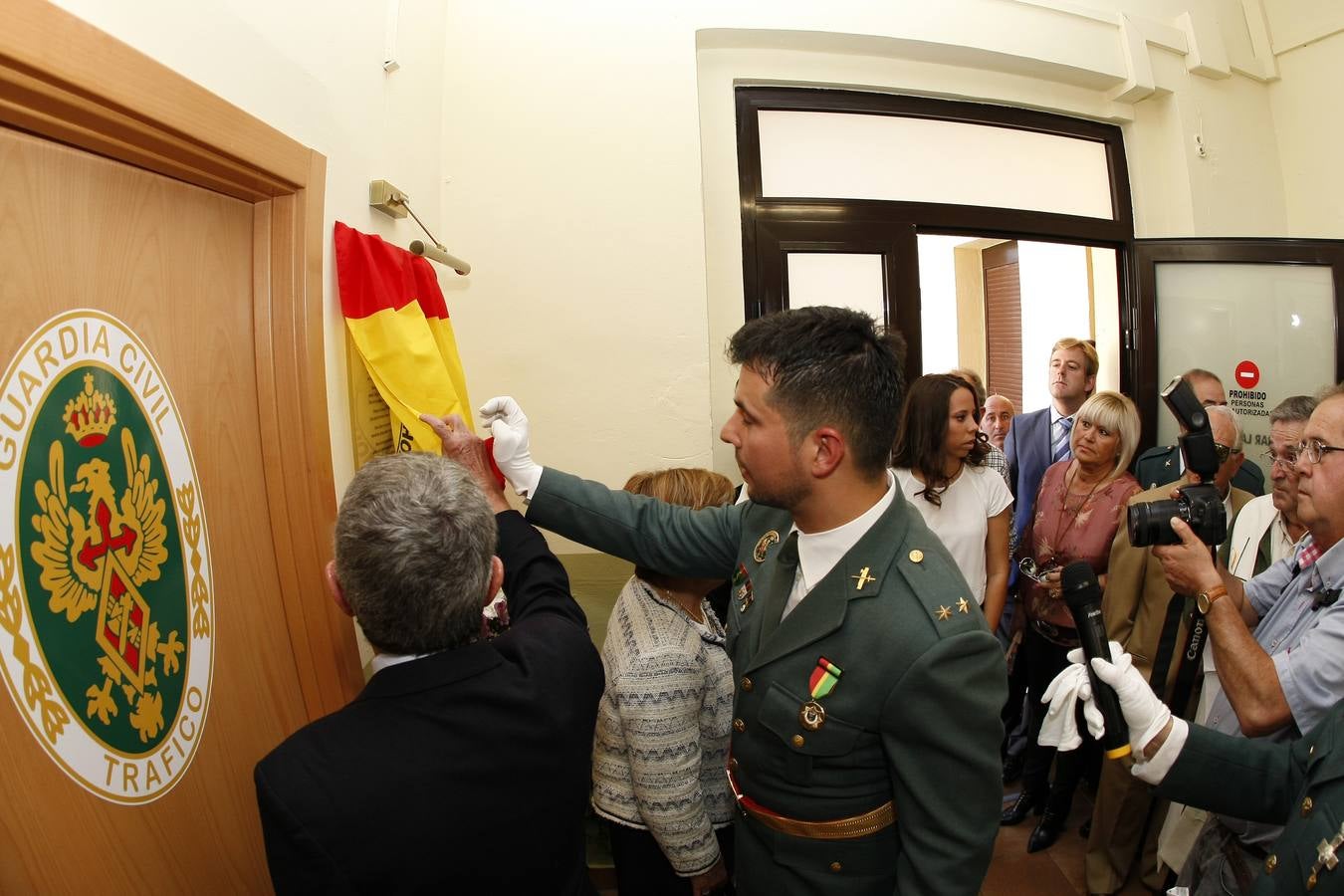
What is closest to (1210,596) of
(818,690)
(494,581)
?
(818,690)

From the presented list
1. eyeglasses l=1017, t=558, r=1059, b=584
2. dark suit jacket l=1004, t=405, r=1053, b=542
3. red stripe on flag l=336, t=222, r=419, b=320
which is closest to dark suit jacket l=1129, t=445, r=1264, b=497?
dark suit jacket l=1004, t=405, r=1053, b=542

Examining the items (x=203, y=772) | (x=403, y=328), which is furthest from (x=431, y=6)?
(x=203, y=772)

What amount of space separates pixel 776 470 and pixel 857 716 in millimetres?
366

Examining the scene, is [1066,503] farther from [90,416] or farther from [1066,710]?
[90,416]

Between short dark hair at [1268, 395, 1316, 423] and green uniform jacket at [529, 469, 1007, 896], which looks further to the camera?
short dark hair at [1268, 395, 1316, 423]

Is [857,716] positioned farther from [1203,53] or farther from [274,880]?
[1203,53]

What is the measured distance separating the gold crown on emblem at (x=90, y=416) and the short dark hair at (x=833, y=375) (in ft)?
2.95

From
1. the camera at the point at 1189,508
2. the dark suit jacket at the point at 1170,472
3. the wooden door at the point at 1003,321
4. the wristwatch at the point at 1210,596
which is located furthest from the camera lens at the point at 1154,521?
the wooden door at the point at 1003,321

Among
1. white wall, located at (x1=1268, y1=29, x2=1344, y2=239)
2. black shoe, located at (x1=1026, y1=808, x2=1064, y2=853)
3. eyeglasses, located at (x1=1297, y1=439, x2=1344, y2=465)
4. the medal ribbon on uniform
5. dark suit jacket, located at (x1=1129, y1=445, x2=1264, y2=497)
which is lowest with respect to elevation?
black shoe, located at (x1=1026, y1=808, x2=1064, y2=853)

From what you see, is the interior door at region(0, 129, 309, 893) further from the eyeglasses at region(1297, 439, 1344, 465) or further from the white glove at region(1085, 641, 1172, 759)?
the eyeglasses at region(1297, 439, 1344, 465)

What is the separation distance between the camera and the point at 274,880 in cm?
80

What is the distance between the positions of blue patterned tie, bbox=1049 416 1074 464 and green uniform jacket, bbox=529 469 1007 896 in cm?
216

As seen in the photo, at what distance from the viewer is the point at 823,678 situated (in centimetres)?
109

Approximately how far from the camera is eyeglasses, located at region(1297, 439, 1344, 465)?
130 cm
